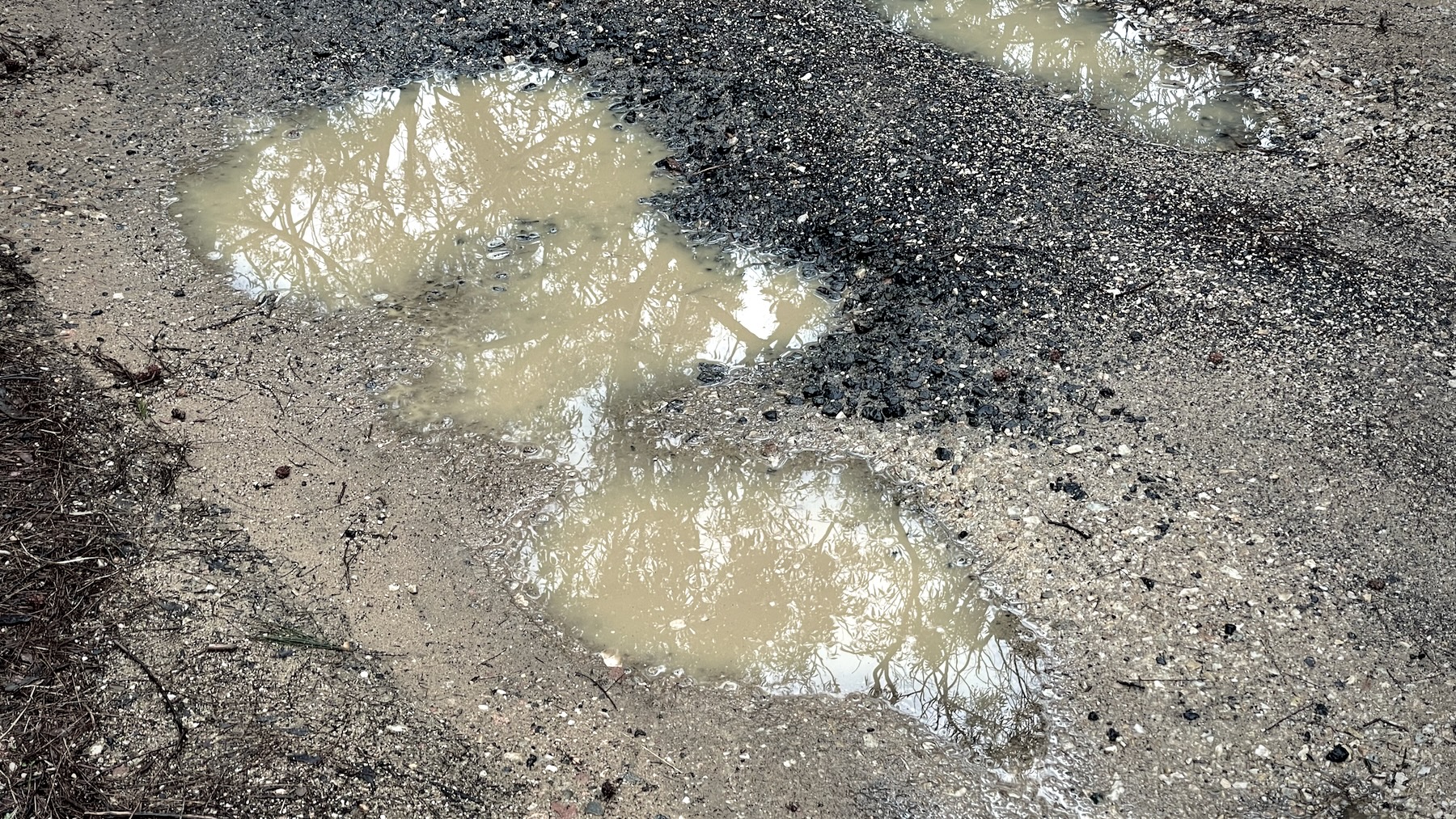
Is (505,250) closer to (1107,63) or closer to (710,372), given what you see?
(710,372)

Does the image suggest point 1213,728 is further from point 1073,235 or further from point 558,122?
point 558,122

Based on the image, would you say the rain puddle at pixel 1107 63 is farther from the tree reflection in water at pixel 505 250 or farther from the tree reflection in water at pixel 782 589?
the tree reflection in water at pixel 782 589

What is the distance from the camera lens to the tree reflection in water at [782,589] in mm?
3432

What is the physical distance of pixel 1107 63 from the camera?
6273 millimetres

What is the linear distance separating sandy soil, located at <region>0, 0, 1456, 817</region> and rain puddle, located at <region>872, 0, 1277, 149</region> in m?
0.23

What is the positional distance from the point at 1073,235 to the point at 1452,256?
72.2 inches

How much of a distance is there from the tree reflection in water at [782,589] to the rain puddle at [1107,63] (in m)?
3.39

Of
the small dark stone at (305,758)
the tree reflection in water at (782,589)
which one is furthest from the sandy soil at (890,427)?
the tree reflection in water at (782,589)

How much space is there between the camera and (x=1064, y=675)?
3.36m

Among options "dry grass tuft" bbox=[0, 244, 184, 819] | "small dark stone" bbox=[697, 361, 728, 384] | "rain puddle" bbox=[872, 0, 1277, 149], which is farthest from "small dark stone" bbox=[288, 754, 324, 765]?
"rain puddle" bbox=[872, 0, 1277, 149]

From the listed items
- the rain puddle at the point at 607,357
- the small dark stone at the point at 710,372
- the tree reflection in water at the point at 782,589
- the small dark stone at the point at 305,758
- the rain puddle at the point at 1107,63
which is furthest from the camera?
the rain puddle at the point at 1107,63

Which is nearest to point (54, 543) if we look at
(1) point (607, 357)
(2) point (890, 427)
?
(1) point (607, 357)

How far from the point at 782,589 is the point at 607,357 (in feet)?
4.98

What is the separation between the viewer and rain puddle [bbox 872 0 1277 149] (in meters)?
5.75
